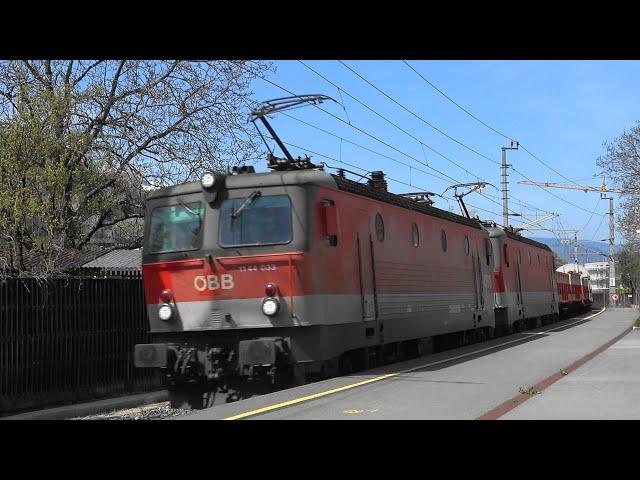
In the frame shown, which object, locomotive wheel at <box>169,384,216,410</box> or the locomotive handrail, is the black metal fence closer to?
locomotive wheel at <box>169,384,216,410</box>

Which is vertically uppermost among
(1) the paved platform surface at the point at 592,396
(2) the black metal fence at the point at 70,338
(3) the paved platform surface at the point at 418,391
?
(2) the black metal fence at the point at 70,338

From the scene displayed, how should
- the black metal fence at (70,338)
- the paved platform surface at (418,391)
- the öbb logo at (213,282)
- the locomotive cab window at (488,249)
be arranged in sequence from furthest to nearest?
the locomotive cab window at (488,249)
the black metal fence at (70,338)
the öbb logo at (213,282)
the paved platform surface at (418,391)

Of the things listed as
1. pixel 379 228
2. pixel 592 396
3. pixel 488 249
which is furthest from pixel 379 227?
pixel 488 249

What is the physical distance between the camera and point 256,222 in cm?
1035

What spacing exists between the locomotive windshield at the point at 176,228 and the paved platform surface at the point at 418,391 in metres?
2.78

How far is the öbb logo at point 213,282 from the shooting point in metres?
10.3

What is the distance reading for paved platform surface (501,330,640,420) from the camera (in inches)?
315

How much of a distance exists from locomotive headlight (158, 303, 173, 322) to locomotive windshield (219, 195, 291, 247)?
124cm

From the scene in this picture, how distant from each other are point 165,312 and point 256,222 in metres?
1.93

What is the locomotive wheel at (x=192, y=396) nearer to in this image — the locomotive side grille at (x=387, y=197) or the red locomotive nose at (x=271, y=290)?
the red locomotive nose at (x=271, y=290)

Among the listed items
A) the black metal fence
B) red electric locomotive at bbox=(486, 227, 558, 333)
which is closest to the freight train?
the black metal fence

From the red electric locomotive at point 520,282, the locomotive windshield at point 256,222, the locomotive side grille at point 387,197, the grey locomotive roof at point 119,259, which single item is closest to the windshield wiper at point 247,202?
the locomotive windshield at point 256,222

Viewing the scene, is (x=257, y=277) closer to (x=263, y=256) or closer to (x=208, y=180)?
(x=263, y=256)
